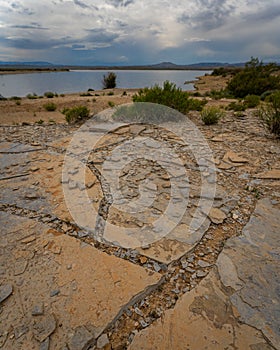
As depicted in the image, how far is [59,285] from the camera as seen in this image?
1630mm

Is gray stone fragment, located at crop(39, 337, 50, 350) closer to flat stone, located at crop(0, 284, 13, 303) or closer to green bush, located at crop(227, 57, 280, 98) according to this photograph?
flat stone, located at crop(0, 284, 13, 303)

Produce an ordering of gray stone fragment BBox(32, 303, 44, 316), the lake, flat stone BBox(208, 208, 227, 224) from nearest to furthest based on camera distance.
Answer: gray stone fragment BBox(32, 303, 44, 316) → flat stone BBox(208, 208, 227, 224) → the lake

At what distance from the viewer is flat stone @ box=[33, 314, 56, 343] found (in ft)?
4.38

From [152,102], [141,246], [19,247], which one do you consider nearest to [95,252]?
[141,246]

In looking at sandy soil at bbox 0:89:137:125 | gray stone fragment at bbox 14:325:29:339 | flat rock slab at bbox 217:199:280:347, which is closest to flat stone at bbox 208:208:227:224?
flat rock slab at bbox 217:199:280:347

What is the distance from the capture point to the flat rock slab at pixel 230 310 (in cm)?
134

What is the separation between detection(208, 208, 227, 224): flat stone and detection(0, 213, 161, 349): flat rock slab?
917mm

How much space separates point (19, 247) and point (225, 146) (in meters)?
3.46

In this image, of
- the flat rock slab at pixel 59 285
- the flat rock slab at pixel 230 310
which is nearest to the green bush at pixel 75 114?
the flat rock slab at pixel 59 285

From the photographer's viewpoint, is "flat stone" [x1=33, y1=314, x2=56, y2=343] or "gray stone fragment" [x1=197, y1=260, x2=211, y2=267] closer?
"flat stone" [x1=33, y1=314, x2=56, y2=343]

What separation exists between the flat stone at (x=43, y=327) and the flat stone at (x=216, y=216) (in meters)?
1.63

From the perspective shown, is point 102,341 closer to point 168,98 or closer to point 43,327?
point 43,327

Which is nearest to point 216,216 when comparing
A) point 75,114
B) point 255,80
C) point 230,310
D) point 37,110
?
point 230,310

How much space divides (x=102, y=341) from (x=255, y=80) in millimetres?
14643
